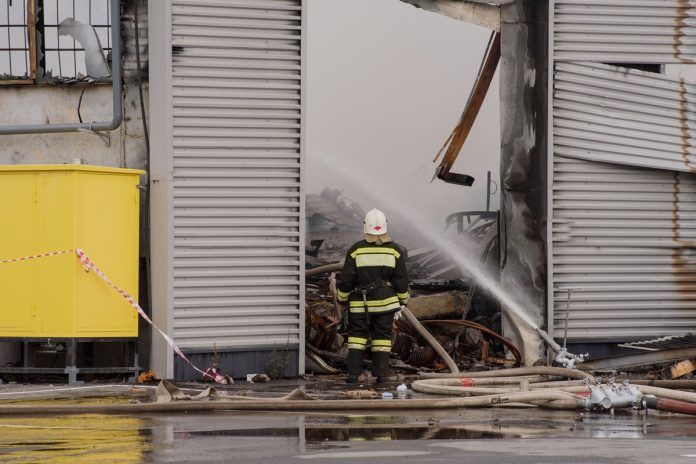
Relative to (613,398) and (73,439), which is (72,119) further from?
(613,398)

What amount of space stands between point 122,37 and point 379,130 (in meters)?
3.08

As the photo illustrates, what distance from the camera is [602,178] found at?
16.3 meters

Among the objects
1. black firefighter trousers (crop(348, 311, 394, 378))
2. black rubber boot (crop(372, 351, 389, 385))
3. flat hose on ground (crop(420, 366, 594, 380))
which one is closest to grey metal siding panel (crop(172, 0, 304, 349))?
black firefighter trousers (crop(348, 311, 394, 378))

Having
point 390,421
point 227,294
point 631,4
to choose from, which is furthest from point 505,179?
point 390,421

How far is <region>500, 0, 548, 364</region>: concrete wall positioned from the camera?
634 inches

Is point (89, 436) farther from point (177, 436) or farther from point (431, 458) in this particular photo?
point (431, 458)

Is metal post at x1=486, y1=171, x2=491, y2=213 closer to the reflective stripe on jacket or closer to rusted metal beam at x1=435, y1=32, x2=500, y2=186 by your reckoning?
rusted metal beam at x1=435, y1=32, x2=500, y2=186

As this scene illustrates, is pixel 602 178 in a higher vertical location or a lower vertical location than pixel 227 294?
higher

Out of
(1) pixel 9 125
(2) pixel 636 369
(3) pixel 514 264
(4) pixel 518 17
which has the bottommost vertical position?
(2) pixel 636 369

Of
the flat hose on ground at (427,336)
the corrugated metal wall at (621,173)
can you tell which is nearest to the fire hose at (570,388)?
the flat hose on ground at (427,336)

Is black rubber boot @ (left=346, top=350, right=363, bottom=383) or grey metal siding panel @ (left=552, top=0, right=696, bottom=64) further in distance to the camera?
grey metal siding panel @ (left=552, top=0, right=696, bottom=64)

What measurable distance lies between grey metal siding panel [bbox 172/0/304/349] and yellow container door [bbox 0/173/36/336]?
56.2 inches

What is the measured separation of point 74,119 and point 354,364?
13.2 ft

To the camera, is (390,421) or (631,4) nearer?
(390,421)
